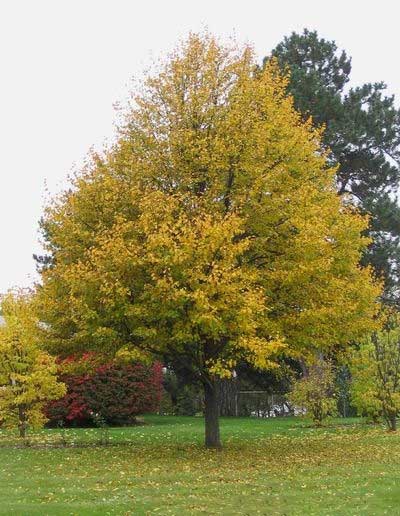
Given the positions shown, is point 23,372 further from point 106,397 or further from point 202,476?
point 106,397

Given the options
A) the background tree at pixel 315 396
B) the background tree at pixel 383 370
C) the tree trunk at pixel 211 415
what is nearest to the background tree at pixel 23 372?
the tree trunk at pixel 211 415

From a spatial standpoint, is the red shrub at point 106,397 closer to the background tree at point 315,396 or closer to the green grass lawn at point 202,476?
the background tree at point 315,396

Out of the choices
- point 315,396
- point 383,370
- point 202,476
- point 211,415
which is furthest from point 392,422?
point 202,476

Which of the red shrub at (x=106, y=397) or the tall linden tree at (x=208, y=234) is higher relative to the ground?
the tall linden tree at (x=208, y=234)

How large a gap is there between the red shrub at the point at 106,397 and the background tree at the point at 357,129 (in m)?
12.0

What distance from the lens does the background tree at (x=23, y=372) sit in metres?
18.7

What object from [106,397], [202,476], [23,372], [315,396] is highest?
[23,372]

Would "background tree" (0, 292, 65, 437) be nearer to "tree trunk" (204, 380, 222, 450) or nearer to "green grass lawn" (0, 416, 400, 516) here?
"green grass lawn" (0, 416, 400, 516)

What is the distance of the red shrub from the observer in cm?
2712

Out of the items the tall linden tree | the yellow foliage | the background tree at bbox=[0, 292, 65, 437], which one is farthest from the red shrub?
the yellow foliage

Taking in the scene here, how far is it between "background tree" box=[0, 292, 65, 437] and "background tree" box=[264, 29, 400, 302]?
17.7 m

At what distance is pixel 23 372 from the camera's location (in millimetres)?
19234

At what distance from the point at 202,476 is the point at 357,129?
24.8 m

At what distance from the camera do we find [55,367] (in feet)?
62.2
